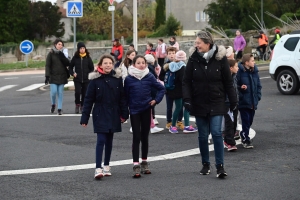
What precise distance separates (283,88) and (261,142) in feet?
29.9

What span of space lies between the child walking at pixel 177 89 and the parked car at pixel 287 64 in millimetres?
7770

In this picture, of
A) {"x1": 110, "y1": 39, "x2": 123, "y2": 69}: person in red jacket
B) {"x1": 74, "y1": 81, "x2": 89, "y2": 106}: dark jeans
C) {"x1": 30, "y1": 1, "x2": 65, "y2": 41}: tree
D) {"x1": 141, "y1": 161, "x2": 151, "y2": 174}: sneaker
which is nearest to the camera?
{"x1": 141, "y1": 161, "x2": 151, "y2": 174}: sneaker

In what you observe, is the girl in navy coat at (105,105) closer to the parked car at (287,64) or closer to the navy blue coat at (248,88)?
the navy blue coat at (248,88)

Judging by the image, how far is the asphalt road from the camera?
8.54m

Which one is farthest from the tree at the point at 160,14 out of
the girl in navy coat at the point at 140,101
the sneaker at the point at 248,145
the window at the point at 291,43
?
the girl in navy coat at the point at 140,101

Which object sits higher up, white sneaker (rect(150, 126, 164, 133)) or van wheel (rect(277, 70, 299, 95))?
van wheel (rect(277, 70, 299, 95))

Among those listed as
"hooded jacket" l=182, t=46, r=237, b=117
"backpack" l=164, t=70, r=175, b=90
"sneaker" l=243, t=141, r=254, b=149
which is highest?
"hooded jacket" l=182, t=46, r=237, b=117

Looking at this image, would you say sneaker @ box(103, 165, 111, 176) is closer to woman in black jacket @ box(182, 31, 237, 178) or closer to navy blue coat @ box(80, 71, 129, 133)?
navy blue coat @ box(80, 71, 129, 133)

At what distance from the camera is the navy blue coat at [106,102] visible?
9.60m

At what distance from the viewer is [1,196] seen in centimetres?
845

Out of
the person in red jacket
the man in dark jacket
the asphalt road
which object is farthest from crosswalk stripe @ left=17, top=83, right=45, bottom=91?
the man in dark jacket

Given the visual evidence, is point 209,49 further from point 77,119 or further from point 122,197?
point 77,119

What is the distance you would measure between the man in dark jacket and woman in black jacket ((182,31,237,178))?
2.61m

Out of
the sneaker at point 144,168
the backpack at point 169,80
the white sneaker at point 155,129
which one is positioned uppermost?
the backpack at point 169,80
